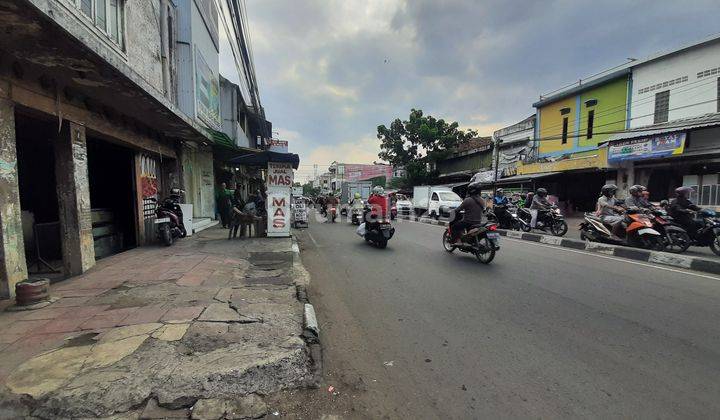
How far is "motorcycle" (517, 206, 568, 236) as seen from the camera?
11.9 metres

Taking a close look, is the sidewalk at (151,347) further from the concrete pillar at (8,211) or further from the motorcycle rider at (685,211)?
the motorcycle rider at (685,211)

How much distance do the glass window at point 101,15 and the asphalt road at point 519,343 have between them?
6887 mm

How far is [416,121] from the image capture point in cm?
3394

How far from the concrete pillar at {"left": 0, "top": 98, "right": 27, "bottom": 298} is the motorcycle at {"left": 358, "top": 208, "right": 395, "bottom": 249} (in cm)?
697

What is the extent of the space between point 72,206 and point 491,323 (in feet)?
21.7

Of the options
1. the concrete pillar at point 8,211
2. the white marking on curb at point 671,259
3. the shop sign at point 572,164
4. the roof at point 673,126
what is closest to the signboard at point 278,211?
the concrete pillar at point 8,211

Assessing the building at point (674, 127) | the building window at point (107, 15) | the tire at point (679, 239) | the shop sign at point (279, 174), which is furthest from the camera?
the building at point (674, 127)

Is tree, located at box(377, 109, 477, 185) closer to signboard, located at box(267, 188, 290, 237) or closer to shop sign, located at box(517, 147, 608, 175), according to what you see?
shop sign, located at box(517, 147, 608, 175)

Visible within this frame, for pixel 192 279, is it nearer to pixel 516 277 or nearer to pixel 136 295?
pixel 136 295

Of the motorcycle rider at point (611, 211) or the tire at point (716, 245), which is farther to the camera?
the motorcycle rider at point (611, 211)

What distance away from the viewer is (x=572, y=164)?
19.0 metres

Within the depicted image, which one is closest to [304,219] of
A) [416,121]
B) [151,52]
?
[151,52]

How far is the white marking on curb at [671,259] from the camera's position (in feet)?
24.1

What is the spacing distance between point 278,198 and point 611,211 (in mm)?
9257
